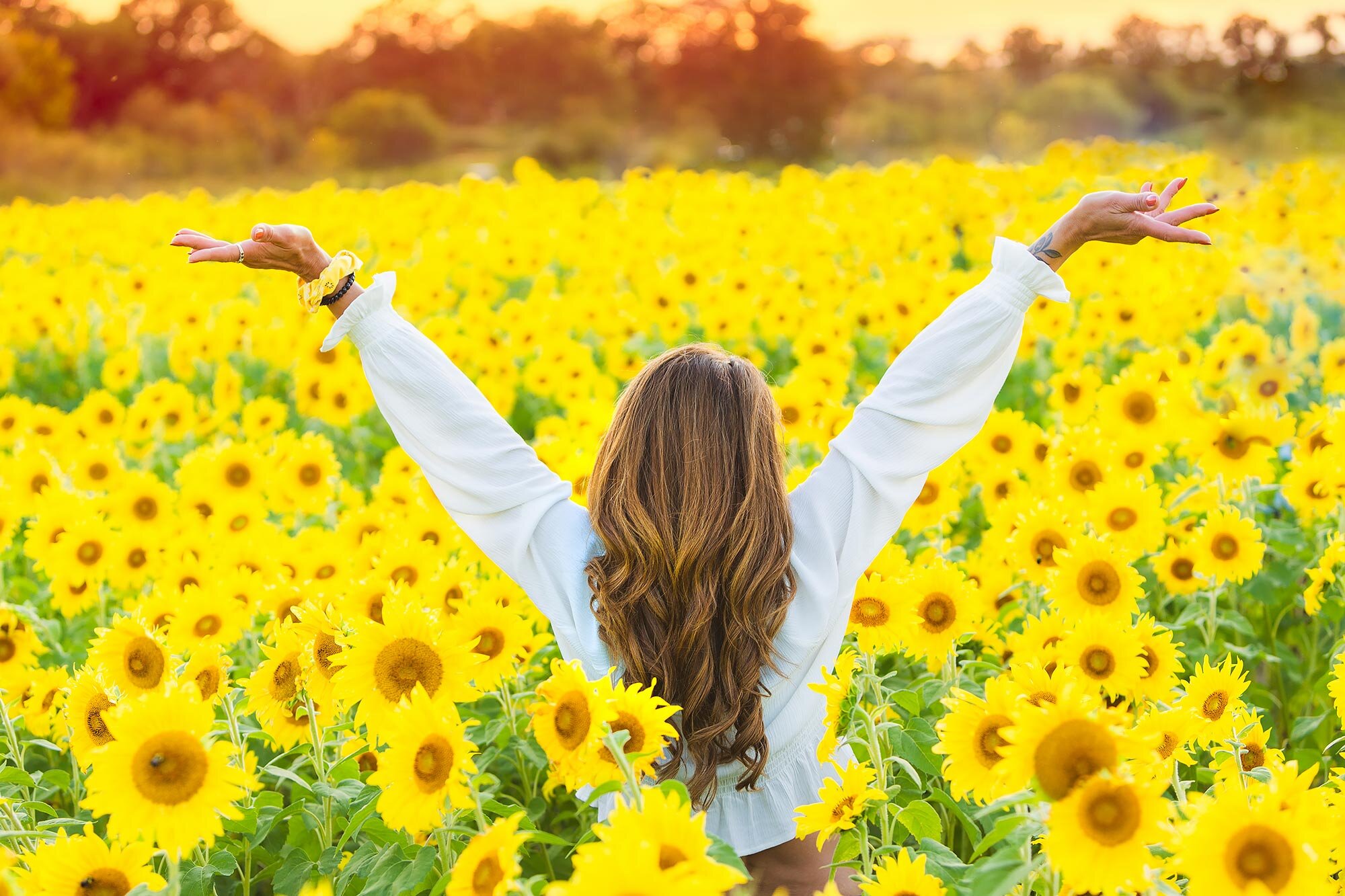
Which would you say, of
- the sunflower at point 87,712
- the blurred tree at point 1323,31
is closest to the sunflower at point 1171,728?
the sunflower at point 87,712

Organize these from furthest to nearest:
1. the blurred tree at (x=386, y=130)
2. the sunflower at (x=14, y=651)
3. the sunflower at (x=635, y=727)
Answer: the blurred tree at (x=386, y=130) < the sunflower at (x=14, y=651) < the sunflower at (x=635, y=727)

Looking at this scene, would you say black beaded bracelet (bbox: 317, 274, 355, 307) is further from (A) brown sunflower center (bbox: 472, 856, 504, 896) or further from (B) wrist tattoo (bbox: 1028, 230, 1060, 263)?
(B) wrist tattoo (bbox: 1028, 230, 1060, 263)

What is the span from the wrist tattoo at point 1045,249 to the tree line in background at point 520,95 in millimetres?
14451

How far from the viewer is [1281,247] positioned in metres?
9.13

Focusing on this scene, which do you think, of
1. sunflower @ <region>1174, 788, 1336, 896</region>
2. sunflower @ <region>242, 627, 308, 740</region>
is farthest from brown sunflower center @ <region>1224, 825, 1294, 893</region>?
sunflower @ <region>242, 627, 308, 740</region>

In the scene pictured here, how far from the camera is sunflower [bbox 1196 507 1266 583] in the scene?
368 cm

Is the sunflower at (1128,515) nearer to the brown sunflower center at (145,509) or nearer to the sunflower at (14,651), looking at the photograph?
the sunflower at (14,651)

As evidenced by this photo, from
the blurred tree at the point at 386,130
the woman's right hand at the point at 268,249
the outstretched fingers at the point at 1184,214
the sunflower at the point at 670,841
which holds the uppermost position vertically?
the blurred tree at the point at 386,130

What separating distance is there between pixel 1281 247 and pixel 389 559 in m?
7.78

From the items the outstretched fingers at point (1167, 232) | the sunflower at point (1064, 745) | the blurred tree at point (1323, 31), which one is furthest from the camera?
the blurred tree at point (1323, 31)

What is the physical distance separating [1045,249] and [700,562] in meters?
1.03

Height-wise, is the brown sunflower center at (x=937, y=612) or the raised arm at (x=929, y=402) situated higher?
the raised arm at (x=929, y=402)

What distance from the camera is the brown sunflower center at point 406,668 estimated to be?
2.32 metres

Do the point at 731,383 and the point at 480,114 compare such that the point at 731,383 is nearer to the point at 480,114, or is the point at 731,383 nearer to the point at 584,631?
the point at 584,631
